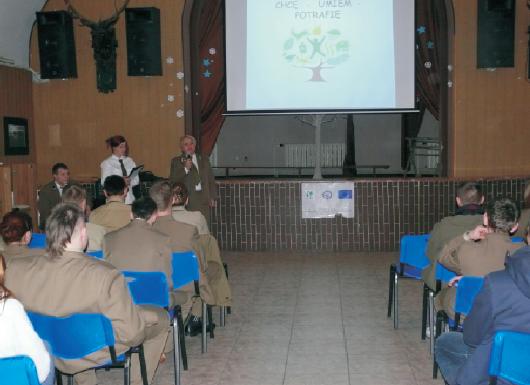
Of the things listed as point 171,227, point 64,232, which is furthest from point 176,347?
point 64,232

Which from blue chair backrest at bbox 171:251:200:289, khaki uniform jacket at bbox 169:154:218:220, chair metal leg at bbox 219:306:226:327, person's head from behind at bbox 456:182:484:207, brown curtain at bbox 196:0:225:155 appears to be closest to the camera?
blue chair backrest at bbox 171:251:200:289

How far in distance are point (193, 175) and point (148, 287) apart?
373 cm

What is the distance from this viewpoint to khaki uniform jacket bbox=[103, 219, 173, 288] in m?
3.62

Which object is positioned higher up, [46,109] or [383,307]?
[46,109]

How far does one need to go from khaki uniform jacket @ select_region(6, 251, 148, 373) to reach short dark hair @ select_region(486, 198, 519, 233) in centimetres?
175

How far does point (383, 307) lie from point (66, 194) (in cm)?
261

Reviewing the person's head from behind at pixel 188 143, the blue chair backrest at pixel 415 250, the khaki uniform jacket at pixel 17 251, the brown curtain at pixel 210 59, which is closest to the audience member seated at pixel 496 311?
the khaki uniform jacket at pixel 17 251

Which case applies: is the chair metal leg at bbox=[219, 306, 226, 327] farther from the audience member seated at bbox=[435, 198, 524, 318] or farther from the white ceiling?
the white ceiling

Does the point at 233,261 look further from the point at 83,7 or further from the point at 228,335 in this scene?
the point at 83,7

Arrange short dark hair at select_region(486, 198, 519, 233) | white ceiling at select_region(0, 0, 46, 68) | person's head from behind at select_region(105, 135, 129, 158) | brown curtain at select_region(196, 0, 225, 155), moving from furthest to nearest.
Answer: brown curtain at select_region(196, 0, 225, 155)
white ceiling at select_region(0, 0, 46, 68)
person's head from behind at select_region(105, 135, 129, 158)
short dark hair at select_region(486, 198, 519, 233)

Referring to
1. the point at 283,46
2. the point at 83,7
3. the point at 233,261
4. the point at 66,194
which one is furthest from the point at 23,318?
the point at 83,7

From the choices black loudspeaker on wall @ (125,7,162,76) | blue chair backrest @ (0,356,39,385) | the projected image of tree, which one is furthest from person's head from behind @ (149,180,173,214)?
black loudspeaker on wall @ (125,7,162,76)

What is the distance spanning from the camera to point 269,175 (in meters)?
14.8

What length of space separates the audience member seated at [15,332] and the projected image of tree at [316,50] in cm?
611
